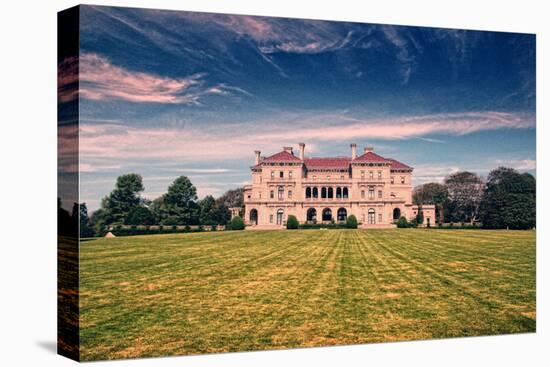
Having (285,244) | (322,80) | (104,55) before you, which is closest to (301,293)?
(285,244)

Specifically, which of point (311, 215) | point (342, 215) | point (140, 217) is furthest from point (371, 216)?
point (140, 217)

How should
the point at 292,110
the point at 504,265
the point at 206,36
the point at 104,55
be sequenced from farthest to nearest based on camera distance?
the point at 504,265, the point at 292,110, the point at 206,36, the point at 104,55

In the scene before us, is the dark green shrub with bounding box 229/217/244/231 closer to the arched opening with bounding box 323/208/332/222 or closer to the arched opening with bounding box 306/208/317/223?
the arched opening with bounding box 306/208/317/223

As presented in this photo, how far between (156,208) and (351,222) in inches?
176

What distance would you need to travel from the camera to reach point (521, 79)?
15.3m

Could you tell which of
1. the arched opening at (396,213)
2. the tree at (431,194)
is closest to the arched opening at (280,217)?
the arched opening at (396,213)

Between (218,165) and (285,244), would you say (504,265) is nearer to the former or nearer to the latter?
(285,244)

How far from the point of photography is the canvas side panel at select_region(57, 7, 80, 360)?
38.3ft

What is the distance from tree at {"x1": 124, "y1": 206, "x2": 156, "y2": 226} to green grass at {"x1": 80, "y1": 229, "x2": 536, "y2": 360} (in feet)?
1.02

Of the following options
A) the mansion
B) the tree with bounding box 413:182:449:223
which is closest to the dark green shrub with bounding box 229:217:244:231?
the mansion

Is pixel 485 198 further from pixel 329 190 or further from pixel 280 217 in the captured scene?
pixel 280 217

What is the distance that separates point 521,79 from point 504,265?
3.85 metres

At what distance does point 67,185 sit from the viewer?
39.2ft

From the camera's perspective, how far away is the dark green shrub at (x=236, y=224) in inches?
559
